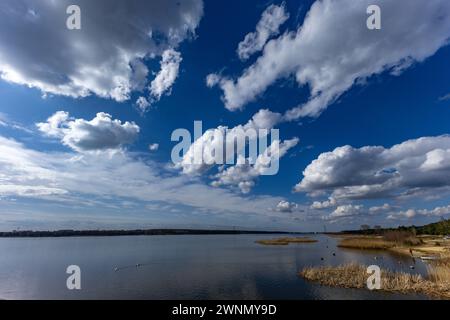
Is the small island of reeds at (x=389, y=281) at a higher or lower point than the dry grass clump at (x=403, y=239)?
lower

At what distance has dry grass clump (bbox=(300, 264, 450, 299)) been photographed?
106 feet

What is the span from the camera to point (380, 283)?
34.5m

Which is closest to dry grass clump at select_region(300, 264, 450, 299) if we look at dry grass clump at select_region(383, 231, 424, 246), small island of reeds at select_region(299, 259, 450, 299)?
small island of reeds at select_region(299, 259, 450, 299)

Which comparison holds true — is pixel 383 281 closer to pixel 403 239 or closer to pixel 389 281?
pixel 389 281

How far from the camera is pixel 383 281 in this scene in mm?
34812

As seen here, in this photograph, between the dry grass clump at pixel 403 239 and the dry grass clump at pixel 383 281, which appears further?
the dry grass clump at pixel 403 239

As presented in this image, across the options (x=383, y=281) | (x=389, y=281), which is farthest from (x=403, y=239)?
(x=383, y=281)

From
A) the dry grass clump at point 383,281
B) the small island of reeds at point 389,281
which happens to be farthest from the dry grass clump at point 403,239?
the dry grass clump at point 383,281

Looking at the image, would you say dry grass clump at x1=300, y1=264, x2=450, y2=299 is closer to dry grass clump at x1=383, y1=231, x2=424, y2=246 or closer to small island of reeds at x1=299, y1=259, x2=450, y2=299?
small island of reeds at x1=299, y1=259, x2=450, y2=299

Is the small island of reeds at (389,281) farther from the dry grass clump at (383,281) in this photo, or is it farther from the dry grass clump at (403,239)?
the dry grass clump at (403,239)

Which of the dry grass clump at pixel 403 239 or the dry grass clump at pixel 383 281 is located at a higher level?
the dry grass clump at pixel 403 239

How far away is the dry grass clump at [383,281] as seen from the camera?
1273 inches
